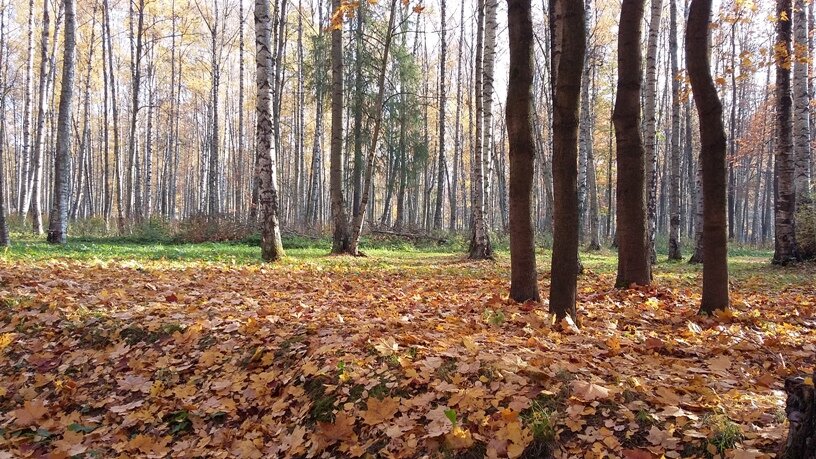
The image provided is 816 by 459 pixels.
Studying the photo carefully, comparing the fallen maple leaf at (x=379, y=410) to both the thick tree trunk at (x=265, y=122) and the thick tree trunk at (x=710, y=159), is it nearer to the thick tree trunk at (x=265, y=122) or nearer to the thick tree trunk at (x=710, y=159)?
the thick tree trunk at (x=710, y=159)

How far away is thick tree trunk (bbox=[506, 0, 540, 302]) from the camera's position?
5434 millimetres

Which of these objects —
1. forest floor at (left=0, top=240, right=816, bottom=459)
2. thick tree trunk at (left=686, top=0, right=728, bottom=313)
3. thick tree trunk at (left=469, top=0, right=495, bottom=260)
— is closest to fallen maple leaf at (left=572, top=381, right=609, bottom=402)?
forest floor at (left=0, top=240, right=816, bottom=459)

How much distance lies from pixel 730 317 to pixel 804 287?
4.39m

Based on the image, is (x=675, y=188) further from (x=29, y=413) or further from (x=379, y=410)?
(x=29, y=413)

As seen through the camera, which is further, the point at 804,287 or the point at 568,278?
the point at 804,287

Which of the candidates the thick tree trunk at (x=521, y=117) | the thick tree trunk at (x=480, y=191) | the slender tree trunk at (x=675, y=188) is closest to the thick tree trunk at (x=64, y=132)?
the thick tree trunk at (x=480, y=191)

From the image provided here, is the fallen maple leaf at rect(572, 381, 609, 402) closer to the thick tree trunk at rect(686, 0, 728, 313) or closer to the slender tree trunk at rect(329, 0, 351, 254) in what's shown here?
the thick tree trunk at rect(686, 0, 728, 313)

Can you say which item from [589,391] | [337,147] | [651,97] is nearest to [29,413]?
[589,391]

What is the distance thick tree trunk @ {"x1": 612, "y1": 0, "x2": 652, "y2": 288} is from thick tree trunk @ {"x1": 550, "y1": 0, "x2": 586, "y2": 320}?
2.12m

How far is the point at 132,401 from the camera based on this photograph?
4305mm

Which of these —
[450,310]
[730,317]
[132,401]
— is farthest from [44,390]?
[730,317]

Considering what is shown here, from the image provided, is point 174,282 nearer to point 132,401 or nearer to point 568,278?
point 132,401

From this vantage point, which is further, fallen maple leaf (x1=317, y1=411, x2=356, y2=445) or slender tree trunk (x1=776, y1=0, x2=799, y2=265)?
slender tree trunk (x1=776, y1=0, x2=799, y2=265)

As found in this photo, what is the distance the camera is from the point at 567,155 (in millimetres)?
4746
